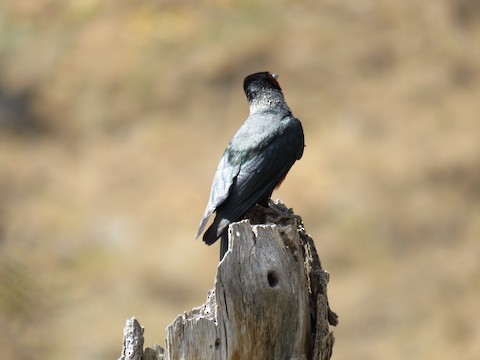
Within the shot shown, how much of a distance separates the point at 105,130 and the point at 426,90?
16.6 feet

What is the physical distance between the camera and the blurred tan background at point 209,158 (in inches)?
558

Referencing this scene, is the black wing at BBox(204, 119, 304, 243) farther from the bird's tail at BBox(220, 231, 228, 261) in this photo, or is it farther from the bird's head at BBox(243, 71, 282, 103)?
the bird's head at BBox(243, 71, 282, 103)

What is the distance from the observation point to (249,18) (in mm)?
17750

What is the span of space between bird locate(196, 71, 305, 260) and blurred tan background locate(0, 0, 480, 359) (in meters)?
7.12

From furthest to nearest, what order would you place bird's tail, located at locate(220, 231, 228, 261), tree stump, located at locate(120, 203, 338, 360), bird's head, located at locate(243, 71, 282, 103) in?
1. bird's head, located at locate(243, 71, 282, 103)
2. bird's tail, located at locate(220, 231, 228, 261)
3. tree stump, located at locate(120, 203, 338, 360)

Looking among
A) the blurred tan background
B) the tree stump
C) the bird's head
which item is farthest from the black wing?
the blurred tan background

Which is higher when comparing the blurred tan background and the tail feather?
the blurred tan background

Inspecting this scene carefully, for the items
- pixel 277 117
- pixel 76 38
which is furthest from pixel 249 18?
pixel 277 117

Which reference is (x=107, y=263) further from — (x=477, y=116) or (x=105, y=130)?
(x=477, y=116)

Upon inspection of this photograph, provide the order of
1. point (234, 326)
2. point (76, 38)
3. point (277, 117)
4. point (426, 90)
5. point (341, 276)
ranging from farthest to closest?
point (76, 38), point (426, 90), point (341, 276), point (277, 117), point (234, 326)

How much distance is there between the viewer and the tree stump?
5164 mm

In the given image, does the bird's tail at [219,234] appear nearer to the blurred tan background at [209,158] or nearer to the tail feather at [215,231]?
the tail feather at [215,231]

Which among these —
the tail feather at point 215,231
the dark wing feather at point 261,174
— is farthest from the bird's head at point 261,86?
the tail feather at point 215,231

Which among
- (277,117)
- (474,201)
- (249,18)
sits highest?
(249,18)
